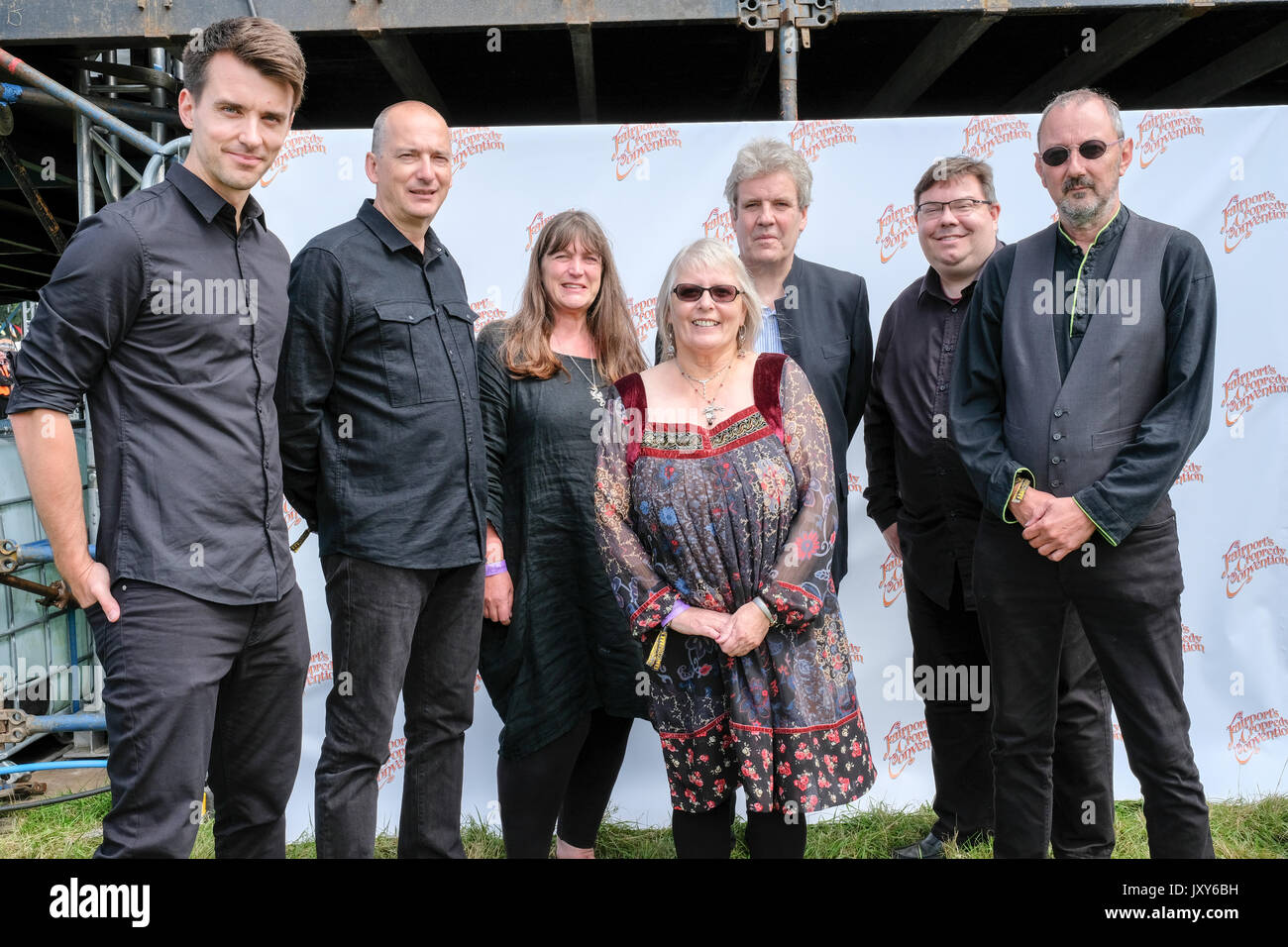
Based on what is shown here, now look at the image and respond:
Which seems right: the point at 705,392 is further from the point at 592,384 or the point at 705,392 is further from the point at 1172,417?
the point at 1172,417

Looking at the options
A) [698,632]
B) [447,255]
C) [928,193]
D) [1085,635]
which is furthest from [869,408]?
[447,255]

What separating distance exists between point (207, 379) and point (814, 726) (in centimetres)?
151

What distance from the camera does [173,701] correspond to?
6.07 ft

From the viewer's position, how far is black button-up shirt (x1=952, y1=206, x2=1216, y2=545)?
2242mm

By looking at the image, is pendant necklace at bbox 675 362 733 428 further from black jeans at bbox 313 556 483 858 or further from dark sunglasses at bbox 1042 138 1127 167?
dark sunglasses at bbox 1042 138 1127 167

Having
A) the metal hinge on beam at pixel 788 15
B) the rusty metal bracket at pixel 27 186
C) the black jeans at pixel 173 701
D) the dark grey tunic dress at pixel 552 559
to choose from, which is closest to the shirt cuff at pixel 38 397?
the black jeans at pixel 173 701

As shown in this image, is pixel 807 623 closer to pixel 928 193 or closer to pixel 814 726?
pixel 814 726

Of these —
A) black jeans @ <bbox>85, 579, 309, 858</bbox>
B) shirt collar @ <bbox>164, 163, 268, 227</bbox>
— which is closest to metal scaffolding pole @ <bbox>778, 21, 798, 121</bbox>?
shirt collar @ <bbox>164, 163, 268, 227</bbox>

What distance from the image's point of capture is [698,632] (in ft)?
7.31

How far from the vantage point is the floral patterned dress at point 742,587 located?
2.24m

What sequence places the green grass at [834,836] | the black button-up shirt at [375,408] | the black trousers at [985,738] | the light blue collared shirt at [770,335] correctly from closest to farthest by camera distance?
the black button-up shirt at [375,408]
the black trousers at [985,738]
the light blue collared shirt at [770,335]
the green grass at [834,836]

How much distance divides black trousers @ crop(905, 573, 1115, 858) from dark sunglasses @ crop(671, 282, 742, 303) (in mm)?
1171

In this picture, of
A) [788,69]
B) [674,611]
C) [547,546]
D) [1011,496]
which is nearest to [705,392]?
[674,611]

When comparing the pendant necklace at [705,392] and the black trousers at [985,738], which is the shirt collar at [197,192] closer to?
the pendant necklace at [705,392]
